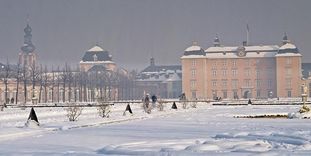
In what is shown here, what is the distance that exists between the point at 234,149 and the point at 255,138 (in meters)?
2.13

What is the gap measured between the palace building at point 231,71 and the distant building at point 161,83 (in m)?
8.92

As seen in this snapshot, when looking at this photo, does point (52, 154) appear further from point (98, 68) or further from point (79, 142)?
point (98, 68)

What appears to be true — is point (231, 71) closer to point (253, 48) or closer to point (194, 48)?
point (253, 48)

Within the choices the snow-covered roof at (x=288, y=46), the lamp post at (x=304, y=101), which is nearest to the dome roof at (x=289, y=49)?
the snow-covered roof at (x=288, y=46)

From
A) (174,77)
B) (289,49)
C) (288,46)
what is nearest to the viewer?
(289,49)

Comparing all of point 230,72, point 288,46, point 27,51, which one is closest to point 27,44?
point 27,51

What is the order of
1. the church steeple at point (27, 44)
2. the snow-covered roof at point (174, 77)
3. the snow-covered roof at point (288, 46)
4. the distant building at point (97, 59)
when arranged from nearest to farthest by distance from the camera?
the snow-covered roof at point (288, 46) → the church steeple at point (27, 44) → the snow-covered roof at point (174, 77) → the distant building at point (97, 59)

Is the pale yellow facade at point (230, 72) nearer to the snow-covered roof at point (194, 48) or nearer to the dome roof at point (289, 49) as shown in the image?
the snow-covered roof at point (194, 48)

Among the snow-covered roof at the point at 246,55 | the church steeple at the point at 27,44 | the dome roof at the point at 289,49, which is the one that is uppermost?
the church steeple at the point at 27,44

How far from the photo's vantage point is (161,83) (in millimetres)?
117875

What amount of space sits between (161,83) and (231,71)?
17.6 metres

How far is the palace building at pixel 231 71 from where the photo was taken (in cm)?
10356

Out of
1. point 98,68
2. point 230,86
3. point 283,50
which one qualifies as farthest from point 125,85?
point 283,50

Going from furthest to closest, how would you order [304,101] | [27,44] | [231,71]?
[27,44] → [231,71] → [304,101]
